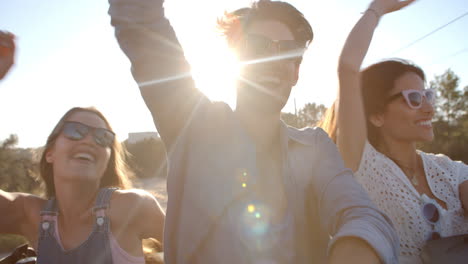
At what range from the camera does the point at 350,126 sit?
2117mm

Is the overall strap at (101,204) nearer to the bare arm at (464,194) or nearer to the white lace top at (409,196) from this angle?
the white lace top at (409,196)

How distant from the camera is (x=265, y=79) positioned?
132cm

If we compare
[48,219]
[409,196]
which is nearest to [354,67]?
[409,196]

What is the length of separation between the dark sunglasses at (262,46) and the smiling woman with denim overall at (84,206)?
5.36ft

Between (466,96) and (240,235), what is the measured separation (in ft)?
121

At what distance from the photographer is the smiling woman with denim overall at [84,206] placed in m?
2.32

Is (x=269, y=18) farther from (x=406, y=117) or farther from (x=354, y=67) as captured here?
(x=406, y=117)

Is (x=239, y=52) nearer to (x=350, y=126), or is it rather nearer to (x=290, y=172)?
(x=290, y=172)

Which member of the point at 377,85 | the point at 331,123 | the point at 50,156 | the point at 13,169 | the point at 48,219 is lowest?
the point at 13,169

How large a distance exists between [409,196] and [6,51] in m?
2.88

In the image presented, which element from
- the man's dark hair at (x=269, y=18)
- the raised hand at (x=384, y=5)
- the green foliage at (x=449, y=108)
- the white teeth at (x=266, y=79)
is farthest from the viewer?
the green foliage at (x=449, y=108)

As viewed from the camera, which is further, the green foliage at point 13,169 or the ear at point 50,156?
the green foliage at point 13,169

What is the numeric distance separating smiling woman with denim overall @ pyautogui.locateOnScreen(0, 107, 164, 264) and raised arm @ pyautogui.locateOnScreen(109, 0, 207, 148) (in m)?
1.43

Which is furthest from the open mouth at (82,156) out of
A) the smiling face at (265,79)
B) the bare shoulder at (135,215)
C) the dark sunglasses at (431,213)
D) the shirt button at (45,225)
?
the dark sunglasses at (431,213)
